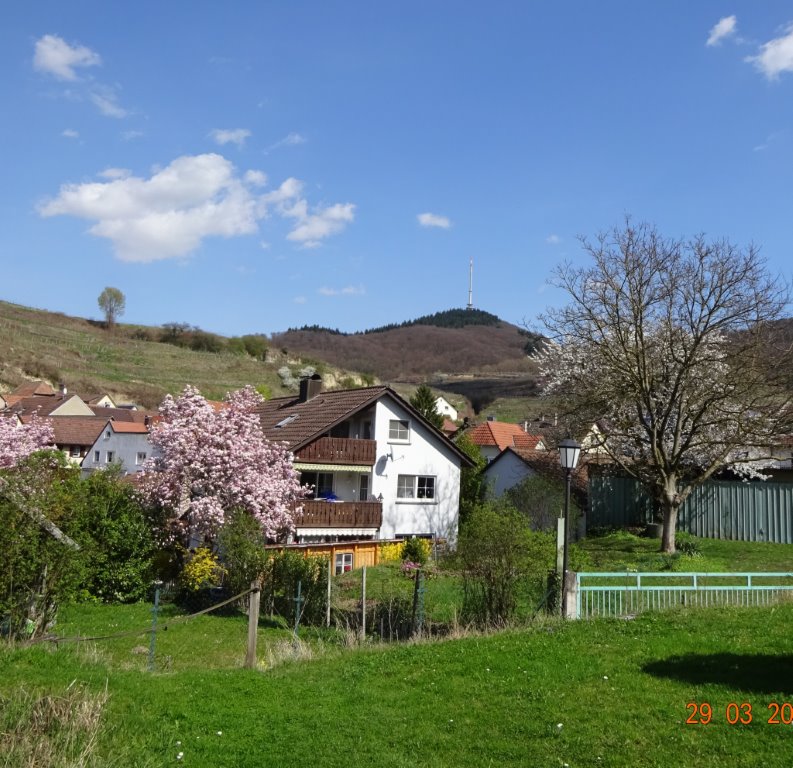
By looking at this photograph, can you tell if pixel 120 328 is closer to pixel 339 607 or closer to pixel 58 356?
pixel 58 356

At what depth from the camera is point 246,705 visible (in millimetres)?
8000

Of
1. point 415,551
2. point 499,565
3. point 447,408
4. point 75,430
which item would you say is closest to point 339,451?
point 415,551

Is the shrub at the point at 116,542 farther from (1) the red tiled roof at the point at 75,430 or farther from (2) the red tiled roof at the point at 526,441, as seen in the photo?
(1) the red tiled roof at the point at 75,430

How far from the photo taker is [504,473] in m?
36.8

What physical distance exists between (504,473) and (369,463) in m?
9.51

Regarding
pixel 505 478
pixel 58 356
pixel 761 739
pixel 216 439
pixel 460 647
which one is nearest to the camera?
pixel 761 739

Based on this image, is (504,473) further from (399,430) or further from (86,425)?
(86,425)

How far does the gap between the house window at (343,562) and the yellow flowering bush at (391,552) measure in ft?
5.33

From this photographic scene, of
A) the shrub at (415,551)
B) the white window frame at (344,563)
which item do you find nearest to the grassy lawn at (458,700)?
the white window frame at (344,563)

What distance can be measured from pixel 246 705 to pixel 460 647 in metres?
3.33

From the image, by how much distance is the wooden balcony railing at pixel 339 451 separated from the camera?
2780 centimetres

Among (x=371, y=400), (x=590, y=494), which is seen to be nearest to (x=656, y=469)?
(x=590, y=494)

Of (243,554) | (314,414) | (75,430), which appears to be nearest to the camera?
(243,554)

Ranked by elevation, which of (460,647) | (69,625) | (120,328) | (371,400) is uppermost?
(120,328)
